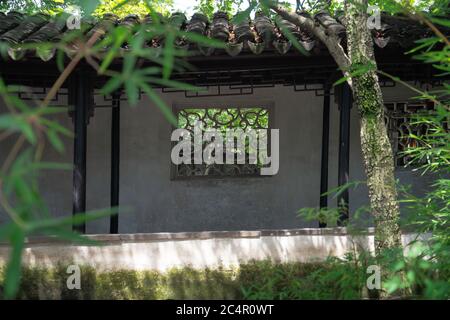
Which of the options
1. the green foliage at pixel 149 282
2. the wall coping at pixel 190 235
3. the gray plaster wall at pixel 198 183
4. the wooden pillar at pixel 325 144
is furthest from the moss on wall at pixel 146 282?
the gray plaster wall at pixel 198 183

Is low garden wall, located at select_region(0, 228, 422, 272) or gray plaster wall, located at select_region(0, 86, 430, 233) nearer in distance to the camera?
low garden wall, located at select_region(0, 228, 422, 272)

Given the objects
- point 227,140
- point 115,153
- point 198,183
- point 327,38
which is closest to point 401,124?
point 227,140

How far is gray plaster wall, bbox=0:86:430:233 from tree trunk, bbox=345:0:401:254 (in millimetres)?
3365

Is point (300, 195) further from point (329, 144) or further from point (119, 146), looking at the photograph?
point (119, 146)

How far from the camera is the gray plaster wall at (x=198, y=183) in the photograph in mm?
6227

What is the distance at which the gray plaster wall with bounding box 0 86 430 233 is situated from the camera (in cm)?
623

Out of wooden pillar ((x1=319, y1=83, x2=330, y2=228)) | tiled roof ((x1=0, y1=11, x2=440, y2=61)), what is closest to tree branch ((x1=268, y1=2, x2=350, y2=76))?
tiled roof ((x1=0, y1=11, x2=440, y2=61))

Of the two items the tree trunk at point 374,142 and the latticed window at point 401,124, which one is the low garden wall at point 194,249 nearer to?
the tree trunk at point 374,142

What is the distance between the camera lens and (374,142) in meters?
2.74

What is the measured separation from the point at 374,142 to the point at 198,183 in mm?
3763

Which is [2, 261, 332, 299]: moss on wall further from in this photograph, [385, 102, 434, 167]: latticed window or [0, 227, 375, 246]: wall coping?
[385, 102, 434, 167]: latticed window

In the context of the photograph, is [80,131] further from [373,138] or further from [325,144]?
[325,144]
